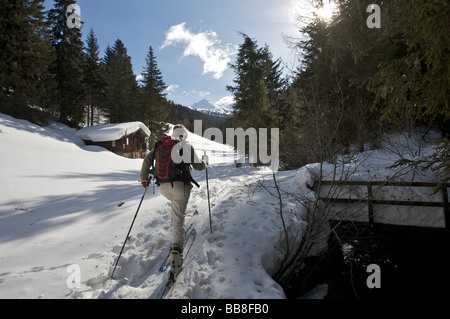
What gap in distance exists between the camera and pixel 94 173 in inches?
412

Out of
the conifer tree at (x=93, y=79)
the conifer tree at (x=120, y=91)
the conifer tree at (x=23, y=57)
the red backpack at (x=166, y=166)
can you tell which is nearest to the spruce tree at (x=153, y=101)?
the conifer tree at (x=120, y=91)

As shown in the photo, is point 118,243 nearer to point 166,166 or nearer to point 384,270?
point 166,166

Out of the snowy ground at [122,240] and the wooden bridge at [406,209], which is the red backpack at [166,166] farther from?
the wooden bridge at [406,209]

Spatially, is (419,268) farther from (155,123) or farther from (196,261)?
(155,123)

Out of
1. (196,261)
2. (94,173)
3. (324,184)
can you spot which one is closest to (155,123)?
(94,173)

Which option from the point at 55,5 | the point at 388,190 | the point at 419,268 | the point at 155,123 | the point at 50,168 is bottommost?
the point at 419,268

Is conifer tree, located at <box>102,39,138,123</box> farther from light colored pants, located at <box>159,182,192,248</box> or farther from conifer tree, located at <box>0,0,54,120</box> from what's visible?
light colored pants, located at <box>159,182,192,248</box>

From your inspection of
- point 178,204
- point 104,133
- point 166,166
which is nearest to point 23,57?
point 104,133

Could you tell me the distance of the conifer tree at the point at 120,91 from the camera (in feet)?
97.2

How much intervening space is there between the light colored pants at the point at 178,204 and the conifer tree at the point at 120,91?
102 ft

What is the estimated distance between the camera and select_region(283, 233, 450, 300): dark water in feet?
14.3

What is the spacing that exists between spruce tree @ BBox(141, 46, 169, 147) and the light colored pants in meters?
28.4

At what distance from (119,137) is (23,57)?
420 inches
